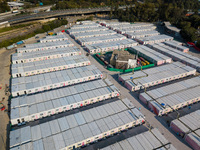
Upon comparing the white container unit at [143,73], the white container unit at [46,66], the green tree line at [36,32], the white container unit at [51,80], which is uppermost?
the green tree line at [36,32]

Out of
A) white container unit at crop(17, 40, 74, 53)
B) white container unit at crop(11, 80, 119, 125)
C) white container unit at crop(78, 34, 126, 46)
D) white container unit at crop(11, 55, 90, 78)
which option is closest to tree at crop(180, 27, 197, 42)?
white container unit at crop(78, 34, 126, 46)

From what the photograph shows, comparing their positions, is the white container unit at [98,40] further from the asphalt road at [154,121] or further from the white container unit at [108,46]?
the asphalt road at [154,121]

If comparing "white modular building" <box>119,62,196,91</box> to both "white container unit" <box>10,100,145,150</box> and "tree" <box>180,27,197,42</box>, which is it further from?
"tree" <box>180,27,197,42</box>

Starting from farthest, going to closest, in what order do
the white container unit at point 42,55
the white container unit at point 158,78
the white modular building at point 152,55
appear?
the white modular building at point 152,55
the white container unit at point 42,55
the white container unit at point 158,78

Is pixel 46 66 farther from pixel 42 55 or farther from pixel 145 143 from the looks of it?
pixel 145 143

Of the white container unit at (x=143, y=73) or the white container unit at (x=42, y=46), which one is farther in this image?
the white container unit at (x=42, y=46)

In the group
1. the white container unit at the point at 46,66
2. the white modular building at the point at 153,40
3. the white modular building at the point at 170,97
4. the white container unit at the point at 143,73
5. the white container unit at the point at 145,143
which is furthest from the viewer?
the white modular building at the point at 153,40

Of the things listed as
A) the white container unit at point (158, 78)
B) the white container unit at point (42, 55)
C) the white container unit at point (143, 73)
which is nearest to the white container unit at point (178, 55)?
the white container unit at point (143, 73)

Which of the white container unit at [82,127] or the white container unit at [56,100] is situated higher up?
the white container unit at [56,100]
